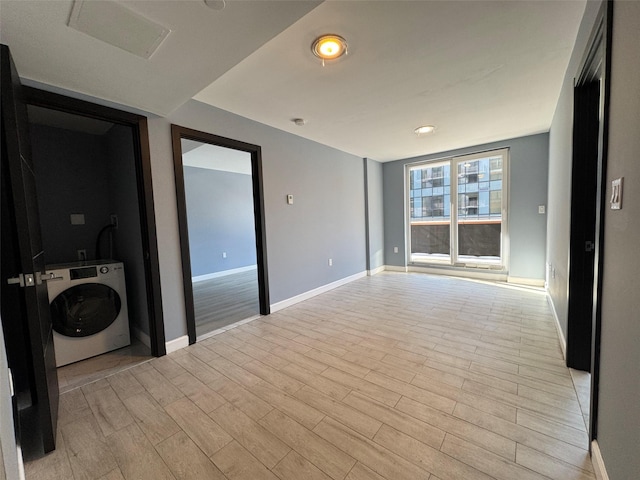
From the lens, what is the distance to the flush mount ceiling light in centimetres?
169

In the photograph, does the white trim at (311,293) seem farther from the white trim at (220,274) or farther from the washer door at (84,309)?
the white trim at (220,274)

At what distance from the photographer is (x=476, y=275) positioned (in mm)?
4852

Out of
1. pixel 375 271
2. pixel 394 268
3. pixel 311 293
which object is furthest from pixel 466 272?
pixel 311 293

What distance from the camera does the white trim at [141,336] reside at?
259 centimetres

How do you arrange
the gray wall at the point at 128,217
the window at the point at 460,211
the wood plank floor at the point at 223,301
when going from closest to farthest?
the gray wall at the point at 128,217
the wood plank floor at the point at 223,301
the window at the point at 460,211

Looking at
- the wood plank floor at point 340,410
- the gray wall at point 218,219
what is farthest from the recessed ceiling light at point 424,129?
the gray wall at point 218,219

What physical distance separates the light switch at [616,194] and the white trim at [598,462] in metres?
1.08

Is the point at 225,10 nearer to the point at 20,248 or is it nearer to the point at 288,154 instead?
the point at 20,248

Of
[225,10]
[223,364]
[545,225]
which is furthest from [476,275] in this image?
[225,10]

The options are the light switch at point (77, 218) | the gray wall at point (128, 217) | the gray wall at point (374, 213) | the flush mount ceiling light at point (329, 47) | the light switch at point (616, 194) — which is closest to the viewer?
the light switch at point (616, 194)

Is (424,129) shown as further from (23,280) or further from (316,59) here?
(23,280)

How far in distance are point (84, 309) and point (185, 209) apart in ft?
4.19

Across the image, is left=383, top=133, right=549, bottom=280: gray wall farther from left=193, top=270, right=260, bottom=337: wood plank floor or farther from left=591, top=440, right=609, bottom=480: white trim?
left=193, top=270, right=260, bottom=337: wood plank floor

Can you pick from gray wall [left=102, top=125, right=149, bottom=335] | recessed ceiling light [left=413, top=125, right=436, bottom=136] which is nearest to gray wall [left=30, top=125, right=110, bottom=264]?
gray wall [left=102, top=125, right=149, bottom=335]
